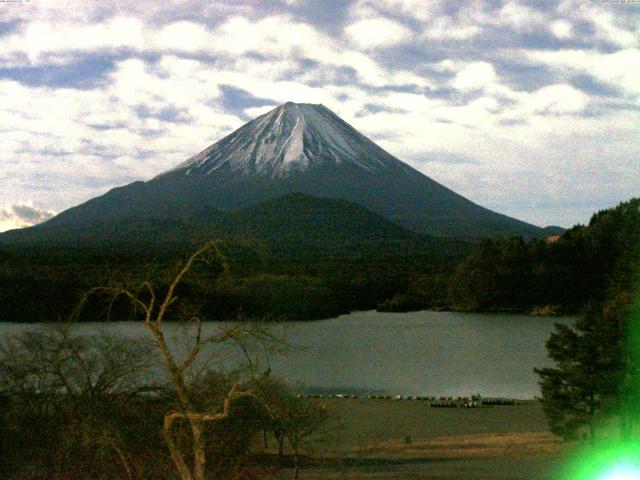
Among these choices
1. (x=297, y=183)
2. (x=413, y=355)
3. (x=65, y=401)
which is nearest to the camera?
(x=65, y=401)

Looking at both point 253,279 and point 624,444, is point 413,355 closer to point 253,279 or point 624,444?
point 253,279

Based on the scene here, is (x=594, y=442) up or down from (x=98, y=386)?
down

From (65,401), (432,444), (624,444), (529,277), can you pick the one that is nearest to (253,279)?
(529,277)

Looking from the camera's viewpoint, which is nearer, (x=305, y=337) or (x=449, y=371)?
(x=449, y=371)

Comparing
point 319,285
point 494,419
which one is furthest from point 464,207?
point 494,419

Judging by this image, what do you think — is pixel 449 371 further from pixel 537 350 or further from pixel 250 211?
pixel 250 211

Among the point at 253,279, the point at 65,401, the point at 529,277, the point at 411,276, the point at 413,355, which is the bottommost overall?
the point at 413,355

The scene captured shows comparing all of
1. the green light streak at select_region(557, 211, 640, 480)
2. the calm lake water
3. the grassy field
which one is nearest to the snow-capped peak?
the calm lake water

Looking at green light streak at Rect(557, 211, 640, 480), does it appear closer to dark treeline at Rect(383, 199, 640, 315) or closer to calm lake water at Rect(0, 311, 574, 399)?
calm lake water at Rect(0, 311, 574, 399)
